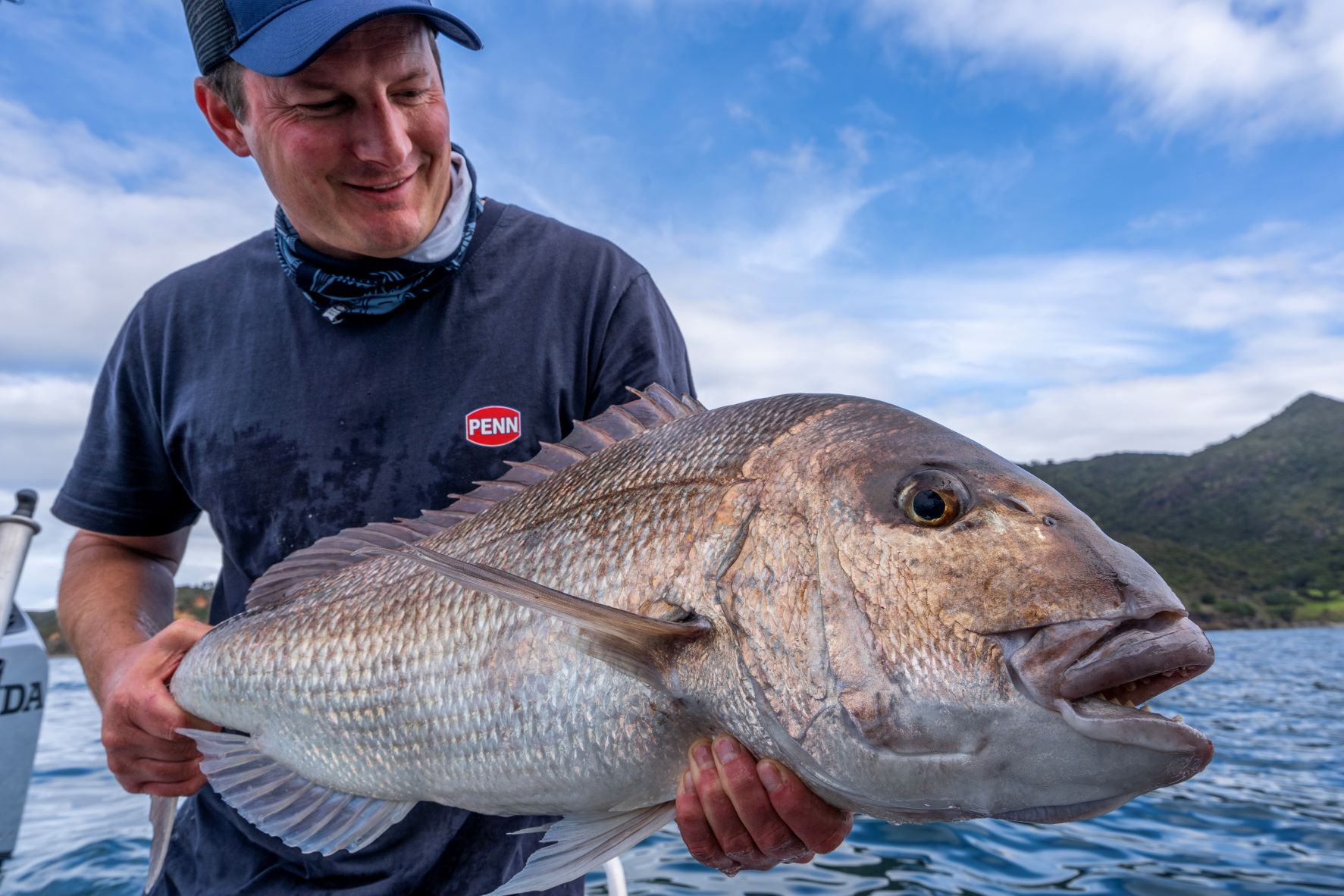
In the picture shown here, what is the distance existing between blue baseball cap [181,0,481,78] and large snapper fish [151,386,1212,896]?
110 cm

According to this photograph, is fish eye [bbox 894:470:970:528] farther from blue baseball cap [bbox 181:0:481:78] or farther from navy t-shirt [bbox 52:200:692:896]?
blue baseball cap [bbox 181:0:481:78]

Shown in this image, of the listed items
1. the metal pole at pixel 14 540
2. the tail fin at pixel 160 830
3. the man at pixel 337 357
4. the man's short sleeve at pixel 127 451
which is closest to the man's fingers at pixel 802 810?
the man at pixel 337 357

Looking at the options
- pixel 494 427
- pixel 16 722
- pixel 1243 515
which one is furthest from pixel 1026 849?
pixel 1243 515

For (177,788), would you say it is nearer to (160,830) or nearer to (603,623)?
(160,830)

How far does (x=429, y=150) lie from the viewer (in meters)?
2.38

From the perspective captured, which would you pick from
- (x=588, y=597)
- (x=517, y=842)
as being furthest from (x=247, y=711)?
(x=588, y=597)

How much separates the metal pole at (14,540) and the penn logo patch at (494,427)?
305 cm

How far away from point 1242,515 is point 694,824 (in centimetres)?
9571

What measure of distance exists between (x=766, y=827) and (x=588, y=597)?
49cm

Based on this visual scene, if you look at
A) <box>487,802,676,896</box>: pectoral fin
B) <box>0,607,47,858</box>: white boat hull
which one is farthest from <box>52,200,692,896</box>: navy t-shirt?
<box>0,607,47,858</box>: white boat hull

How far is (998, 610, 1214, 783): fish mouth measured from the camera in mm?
1166

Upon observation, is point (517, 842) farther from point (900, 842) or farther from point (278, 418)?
point (900, 842)

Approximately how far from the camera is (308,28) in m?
2.11

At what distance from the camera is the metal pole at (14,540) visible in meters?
4.08
